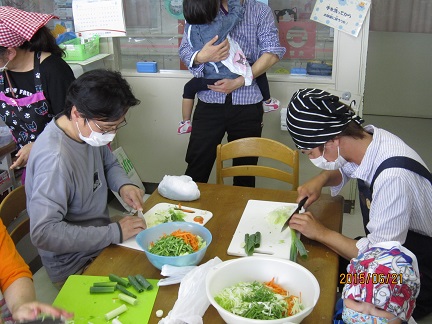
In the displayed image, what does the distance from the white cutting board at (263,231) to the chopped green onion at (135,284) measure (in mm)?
316

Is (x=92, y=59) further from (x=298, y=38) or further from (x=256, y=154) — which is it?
(x=256, y=154)

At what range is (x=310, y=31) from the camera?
10.0ft

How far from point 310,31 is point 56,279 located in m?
2.15

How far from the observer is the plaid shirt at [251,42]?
261 cm

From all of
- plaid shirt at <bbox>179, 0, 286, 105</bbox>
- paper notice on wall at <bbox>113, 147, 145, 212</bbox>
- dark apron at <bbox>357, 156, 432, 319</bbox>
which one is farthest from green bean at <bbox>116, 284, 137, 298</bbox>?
paper notice on wall at <bbox>113, 147, 145, 212</bbox>

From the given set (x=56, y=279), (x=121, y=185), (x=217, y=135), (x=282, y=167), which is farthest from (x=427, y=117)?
(x=56, y=279)

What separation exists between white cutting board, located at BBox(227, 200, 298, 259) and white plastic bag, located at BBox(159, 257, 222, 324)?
7.7 inches

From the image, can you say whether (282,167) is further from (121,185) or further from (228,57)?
(121,185)

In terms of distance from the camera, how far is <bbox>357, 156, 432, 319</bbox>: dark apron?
4.95ft

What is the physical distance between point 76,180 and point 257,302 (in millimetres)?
832

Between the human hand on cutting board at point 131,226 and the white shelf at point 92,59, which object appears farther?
the white shelf at point 92,59

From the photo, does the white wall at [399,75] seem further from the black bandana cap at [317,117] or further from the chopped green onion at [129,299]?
the chopped green onion at [129,299]
